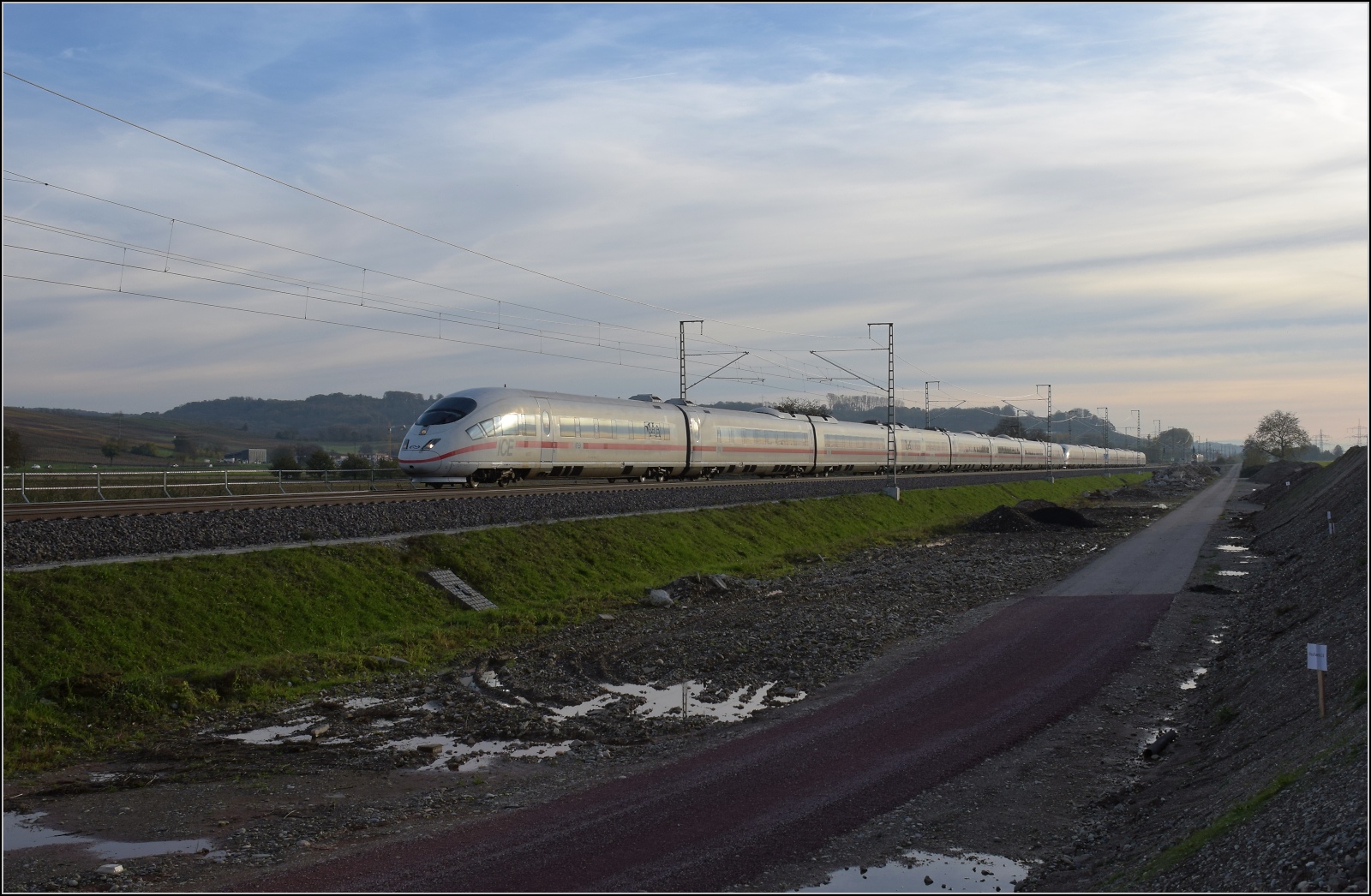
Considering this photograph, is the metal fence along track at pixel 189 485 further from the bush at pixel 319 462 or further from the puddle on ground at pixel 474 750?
the puddle on ground at pixel 474 750

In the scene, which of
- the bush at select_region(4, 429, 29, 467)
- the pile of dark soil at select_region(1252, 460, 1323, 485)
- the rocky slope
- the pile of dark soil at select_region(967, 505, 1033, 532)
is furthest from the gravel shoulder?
the pile of dark soil at select_region(1252, 460, 1323, 485)

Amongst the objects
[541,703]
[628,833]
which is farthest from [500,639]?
[628,833]

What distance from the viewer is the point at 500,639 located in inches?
906

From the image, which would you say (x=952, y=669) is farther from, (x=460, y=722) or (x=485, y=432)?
(x=485, y=432)

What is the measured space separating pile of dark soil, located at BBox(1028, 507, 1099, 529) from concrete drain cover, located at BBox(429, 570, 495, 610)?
130 ft

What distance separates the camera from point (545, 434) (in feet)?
128

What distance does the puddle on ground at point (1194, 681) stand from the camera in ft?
61.1

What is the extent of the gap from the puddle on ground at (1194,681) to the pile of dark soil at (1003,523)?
107ft

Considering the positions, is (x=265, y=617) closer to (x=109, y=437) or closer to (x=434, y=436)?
(x=434, y=436)

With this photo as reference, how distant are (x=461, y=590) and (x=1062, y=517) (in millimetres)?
41018

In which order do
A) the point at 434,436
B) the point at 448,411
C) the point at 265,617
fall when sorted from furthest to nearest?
the point at 448,411
the point at 434,436
the point at 265,617

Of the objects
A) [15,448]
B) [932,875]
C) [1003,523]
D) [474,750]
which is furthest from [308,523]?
[15,448]

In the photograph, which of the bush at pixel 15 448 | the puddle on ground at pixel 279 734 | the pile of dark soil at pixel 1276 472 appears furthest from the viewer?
the pile of dark soil at pixel 1276 472

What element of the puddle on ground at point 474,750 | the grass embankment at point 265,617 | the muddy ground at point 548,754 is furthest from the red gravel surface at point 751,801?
the grass embankment at point 265,617
